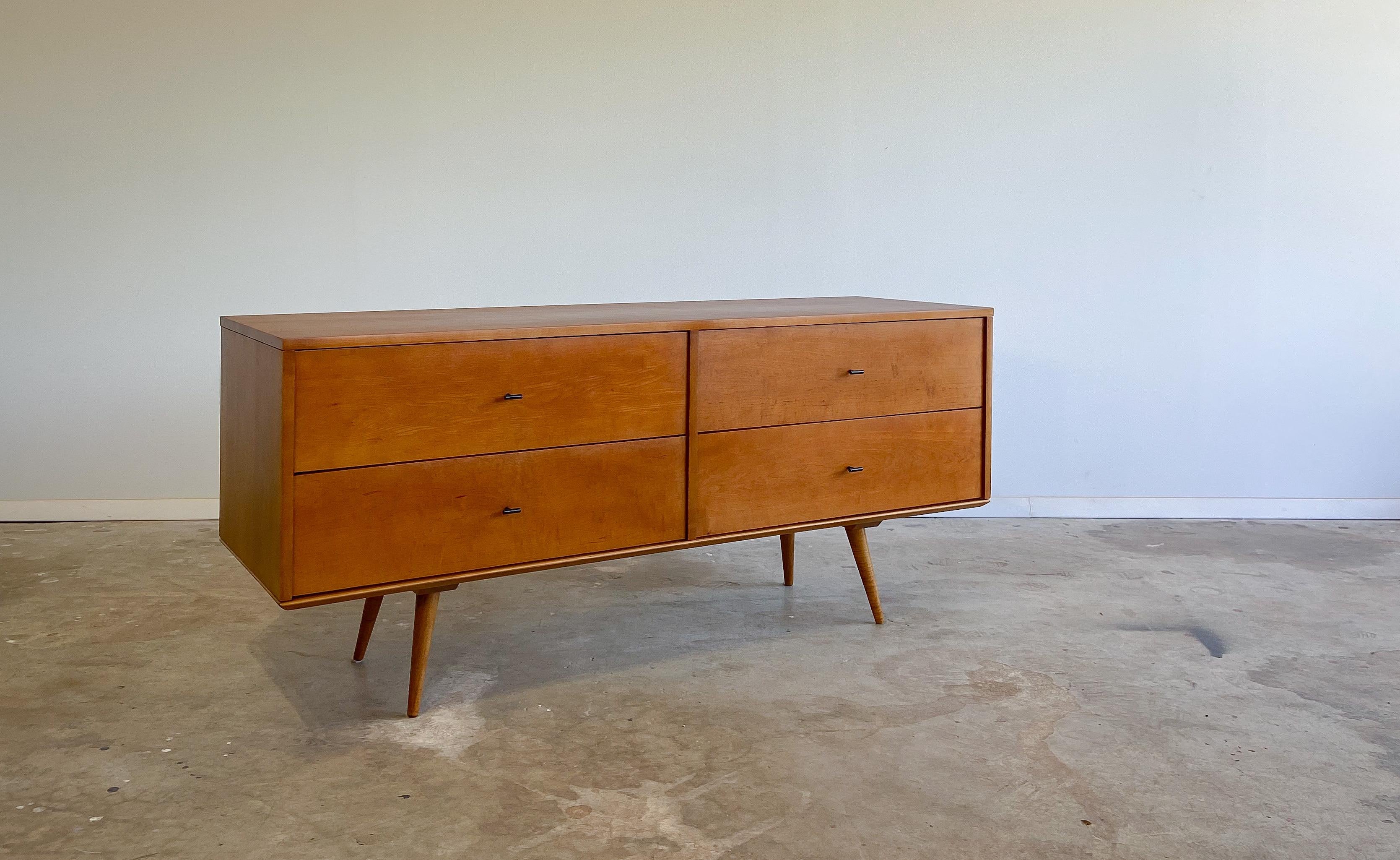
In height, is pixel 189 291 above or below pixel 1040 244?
below

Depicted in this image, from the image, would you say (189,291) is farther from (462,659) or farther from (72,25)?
(462,659)

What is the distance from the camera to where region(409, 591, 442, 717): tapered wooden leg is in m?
2.14

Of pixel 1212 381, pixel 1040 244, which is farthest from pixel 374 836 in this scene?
pixel 1212 381

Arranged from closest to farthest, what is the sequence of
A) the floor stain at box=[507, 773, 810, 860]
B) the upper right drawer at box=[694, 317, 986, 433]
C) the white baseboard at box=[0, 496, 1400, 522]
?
the floor stain at box=[507, 773, 810, 860], the upper right drawer at box=[694, 317, 986, 433], the white baseboard at box=[0, 496, 1400, 522]

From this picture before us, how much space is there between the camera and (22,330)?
3.62m

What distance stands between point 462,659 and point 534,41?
2094 millimetres

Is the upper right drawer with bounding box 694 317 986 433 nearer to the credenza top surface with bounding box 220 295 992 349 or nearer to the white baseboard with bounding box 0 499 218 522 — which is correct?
the credenza top surface with bounding box 220 295 992 349

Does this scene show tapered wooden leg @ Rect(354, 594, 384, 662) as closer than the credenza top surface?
No

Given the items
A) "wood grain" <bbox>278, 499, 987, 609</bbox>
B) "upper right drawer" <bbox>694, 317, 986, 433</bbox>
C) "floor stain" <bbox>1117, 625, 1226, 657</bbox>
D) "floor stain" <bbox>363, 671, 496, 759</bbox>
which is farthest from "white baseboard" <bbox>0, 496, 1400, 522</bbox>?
"floor stain" <bbox>363, 671, 496, 759</bbox>

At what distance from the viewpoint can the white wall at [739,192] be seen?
3594mm

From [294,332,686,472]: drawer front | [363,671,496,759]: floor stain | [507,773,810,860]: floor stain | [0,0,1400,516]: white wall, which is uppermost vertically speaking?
[0,0,1400,516]: white wall

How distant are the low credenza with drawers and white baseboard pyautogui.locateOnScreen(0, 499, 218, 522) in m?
1.64

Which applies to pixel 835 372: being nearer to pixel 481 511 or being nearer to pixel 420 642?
pixel 481 511

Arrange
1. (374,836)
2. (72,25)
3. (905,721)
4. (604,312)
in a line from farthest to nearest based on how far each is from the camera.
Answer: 1. (72,25)
2. (604,312)
3. (905,721)
4. (374,836)
